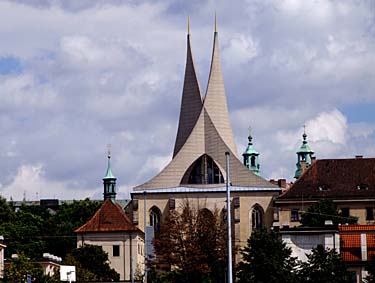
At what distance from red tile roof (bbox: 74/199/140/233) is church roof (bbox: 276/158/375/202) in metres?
14.3

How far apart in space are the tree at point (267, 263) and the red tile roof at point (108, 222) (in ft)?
153

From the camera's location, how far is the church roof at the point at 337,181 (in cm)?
11569

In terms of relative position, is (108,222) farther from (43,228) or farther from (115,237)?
(43,228)

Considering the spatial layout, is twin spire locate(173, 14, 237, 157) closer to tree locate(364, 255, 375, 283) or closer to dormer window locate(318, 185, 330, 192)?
dormer window locate(318, 185, 330, 192)

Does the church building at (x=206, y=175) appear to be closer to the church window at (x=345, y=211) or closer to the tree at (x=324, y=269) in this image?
the church window at (x=345, y=211)

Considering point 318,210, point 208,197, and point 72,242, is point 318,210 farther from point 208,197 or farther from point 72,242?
point 72,242

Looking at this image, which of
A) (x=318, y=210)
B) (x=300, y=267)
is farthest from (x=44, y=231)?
(x=300, y=267)

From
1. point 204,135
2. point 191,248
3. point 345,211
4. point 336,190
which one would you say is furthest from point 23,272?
point 204,135

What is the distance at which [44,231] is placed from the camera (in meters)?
135

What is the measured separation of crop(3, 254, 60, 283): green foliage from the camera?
77875 mm

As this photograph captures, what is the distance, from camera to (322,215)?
10456 centimetres

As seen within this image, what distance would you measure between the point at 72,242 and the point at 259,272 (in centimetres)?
6541

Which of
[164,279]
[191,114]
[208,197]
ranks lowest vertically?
[164,279]

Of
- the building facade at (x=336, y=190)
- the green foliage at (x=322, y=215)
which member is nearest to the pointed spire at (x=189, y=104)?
the building facade at (x=336, y=190)
